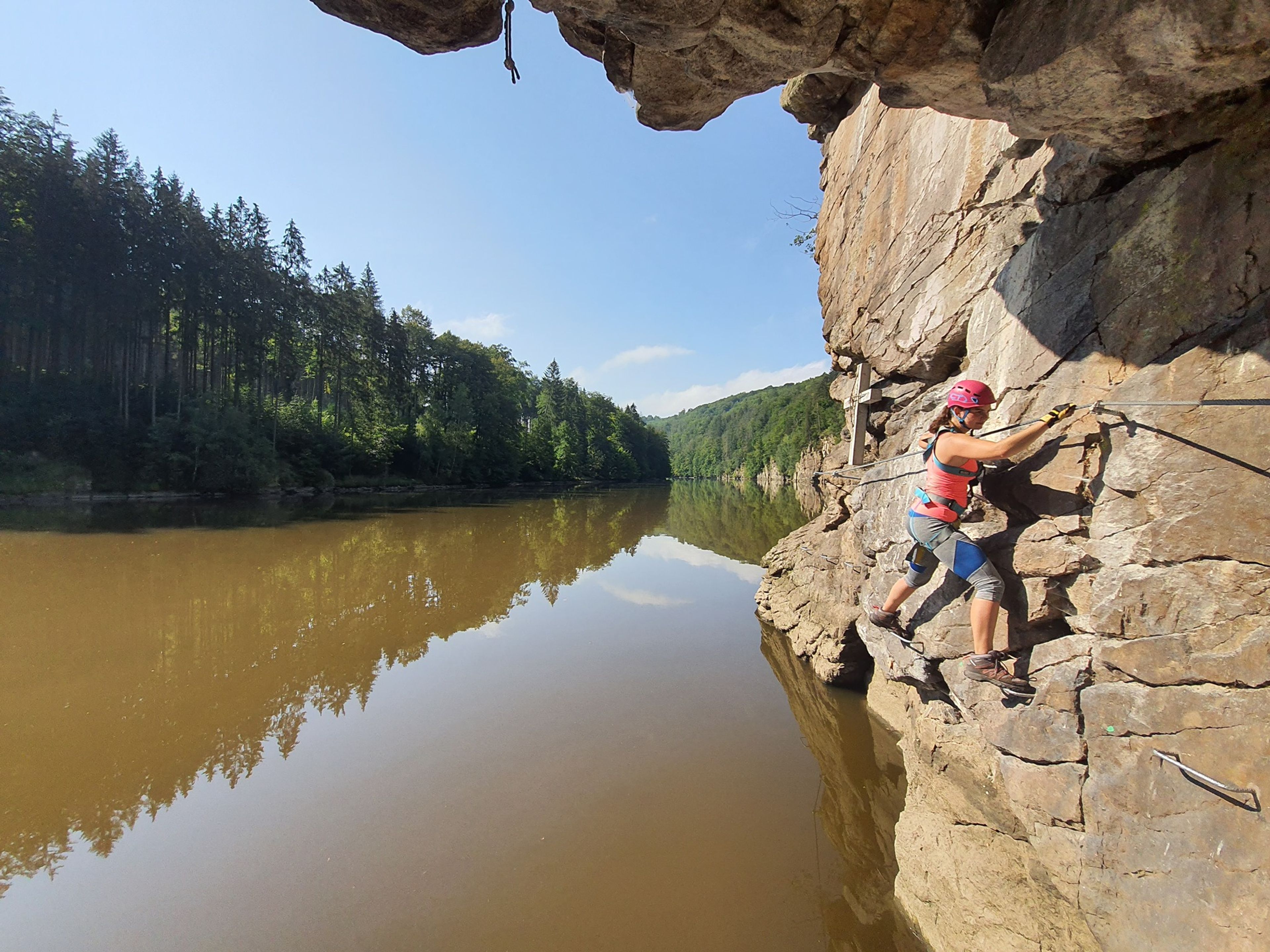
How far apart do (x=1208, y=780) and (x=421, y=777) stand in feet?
15.9

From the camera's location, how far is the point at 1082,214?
10.5 ft

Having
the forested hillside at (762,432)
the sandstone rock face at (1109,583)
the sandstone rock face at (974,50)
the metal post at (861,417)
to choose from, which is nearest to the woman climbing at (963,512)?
the sandstone rock face at (1109,583)

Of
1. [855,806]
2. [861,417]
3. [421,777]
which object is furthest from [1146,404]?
[421,777]

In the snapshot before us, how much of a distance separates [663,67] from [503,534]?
16242 mm

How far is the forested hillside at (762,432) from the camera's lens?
52.0 meters

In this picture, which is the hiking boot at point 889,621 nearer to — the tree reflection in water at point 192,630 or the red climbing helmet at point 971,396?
the red climbing helmet at point 971,396

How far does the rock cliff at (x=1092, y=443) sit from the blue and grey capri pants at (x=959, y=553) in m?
0.15

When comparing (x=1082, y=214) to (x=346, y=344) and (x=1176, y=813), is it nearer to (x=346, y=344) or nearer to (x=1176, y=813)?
(x=1176, y=813)

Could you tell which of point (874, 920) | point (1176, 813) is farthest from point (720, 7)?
point (874, 920)

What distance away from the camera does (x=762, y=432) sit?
334ft

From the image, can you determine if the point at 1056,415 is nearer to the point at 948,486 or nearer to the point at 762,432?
the point at 948,486

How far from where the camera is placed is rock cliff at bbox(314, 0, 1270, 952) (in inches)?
81.8

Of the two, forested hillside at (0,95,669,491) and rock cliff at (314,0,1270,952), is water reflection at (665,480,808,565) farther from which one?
forested hillside at (0,95,669,491)

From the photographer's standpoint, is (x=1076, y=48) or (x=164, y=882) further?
(x=164, y=882)
